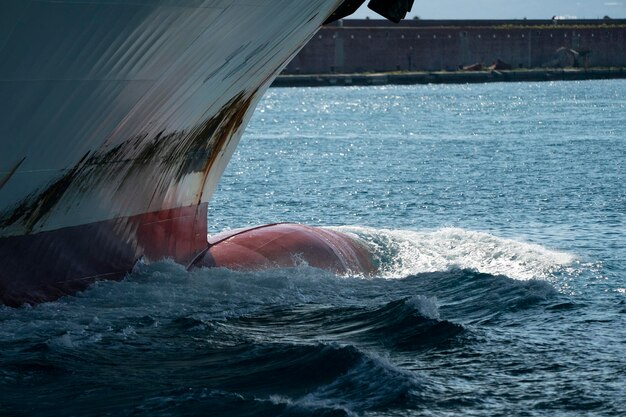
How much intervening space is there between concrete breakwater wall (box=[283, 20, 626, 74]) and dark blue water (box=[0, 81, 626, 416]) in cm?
7115

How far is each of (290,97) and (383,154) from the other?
45.7 metres

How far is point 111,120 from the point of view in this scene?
33.4 feet

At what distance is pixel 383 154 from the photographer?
3397 centimetres

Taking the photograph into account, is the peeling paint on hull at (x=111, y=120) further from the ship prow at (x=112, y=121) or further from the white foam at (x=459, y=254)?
the white foam at (x=459, y=254)

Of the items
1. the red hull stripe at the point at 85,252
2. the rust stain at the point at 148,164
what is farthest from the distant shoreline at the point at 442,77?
the red hull stripe at the point at 85,252

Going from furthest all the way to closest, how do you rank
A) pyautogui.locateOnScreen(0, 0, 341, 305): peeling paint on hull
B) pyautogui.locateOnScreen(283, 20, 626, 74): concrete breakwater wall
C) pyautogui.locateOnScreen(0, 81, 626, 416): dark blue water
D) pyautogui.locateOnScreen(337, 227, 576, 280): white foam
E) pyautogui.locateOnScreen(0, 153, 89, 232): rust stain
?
1. pyautogui.locateOnScreen(283, 20, 626, 74): concrete breakwater wall
2. pyautogui.locateOnScreen(337, 227, 576, 280): white foam
3. pyautogui.locateOnScreen(0, 153, 89, 232): rust stain
4. pyautogui.locateOnScreen(0, 0, 341, 305): peeling paint on hull
5. pyautogui.locateOnScreen(0, 81, 626, 416): dark blue water

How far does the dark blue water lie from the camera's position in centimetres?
798

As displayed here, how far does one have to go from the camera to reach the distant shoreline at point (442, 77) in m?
89.6

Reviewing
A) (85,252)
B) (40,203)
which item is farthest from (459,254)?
(40,203)

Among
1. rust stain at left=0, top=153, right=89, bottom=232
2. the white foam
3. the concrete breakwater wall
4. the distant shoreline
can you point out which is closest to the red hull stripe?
rust stain at left=0, top=153, right=89, bottom=232

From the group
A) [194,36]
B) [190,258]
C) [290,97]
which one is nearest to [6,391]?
[194,36]

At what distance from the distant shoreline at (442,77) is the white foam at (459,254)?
7295 cm

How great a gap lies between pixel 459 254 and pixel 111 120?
6134 millimetres

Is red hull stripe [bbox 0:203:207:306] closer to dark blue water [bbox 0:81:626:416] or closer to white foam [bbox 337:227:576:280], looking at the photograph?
dark blue water [bbox 0:81:626:416]
